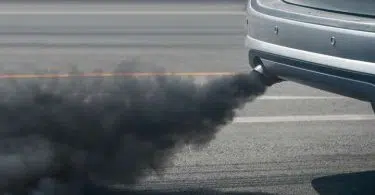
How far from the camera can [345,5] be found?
479cm

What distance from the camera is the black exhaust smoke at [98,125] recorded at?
4.76 m

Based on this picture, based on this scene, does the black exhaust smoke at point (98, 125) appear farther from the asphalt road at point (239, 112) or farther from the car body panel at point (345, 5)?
the car body panel at point (345, 5)

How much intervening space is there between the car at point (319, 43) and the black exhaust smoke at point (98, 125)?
1.46 ft

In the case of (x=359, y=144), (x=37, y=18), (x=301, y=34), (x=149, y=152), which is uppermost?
(x=301, y=34)

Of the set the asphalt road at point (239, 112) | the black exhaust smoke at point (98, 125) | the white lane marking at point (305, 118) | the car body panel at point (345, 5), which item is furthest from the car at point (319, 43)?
the white lane marking at point (305, 118)

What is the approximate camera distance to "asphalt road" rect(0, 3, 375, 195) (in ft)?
18.4

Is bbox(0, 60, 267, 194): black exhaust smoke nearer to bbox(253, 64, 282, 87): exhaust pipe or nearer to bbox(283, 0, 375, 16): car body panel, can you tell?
bbox(253, 64, 282, 87): exhaust pipe

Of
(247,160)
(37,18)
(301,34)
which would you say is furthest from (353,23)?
(37,18)

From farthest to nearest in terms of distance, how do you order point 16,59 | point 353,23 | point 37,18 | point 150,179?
point 37,18 → point 16,59 → point 150,179 → point 353,23

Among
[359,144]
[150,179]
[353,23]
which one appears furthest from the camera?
[359,144]

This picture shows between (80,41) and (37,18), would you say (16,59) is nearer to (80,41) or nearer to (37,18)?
(80,41)

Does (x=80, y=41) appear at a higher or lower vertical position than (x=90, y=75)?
lower

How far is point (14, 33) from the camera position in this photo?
13.0m

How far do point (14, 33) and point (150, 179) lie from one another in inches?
318
